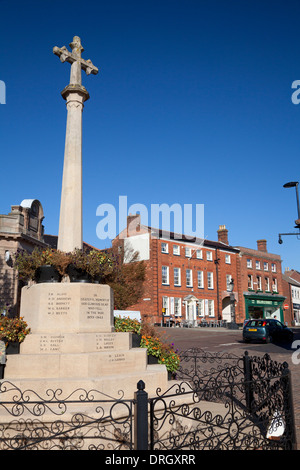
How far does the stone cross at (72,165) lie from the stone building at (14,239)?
14.7 meters

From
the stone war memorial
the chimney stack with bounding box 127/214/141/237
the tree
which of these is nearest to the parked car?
the tree

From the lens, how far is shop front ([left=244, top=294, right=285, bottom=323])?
5078 centimetres

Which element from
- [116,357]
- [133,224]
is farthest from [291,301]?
[116,357]

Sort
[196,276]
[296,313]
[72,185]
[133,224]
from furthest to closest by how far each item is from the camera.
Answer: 1. [296,313]
2. [196,276]
3. [133,224]
4. [72,185]

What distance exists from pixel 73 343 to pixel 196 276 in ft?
125

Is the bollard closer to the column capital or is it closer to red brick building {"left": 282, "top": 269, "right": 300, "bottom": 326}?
the column capital

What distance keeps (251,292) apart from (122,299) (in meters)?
27.1

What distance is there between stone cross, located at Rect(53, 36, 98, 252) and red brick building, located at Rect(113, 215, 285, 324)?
2972cm

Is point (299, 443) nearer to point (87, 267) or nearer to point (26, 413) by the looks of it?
point (26, 413)

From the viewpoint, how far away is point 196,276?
1745 inches

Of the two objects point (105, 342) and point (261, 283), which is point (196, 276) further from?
point (105, 342)

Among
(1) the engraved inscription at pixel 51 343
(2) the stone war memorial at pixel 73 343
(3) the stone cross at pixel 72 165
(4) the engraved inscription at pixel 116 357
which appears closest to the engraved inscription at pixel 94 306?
(2) the stone war memorial at pixel 73 343

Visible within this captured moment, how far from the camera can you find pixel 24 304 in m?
7.82

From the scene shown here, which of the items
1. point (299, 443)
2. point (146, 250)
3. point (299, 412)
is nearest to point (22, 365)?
point (299, 443)
